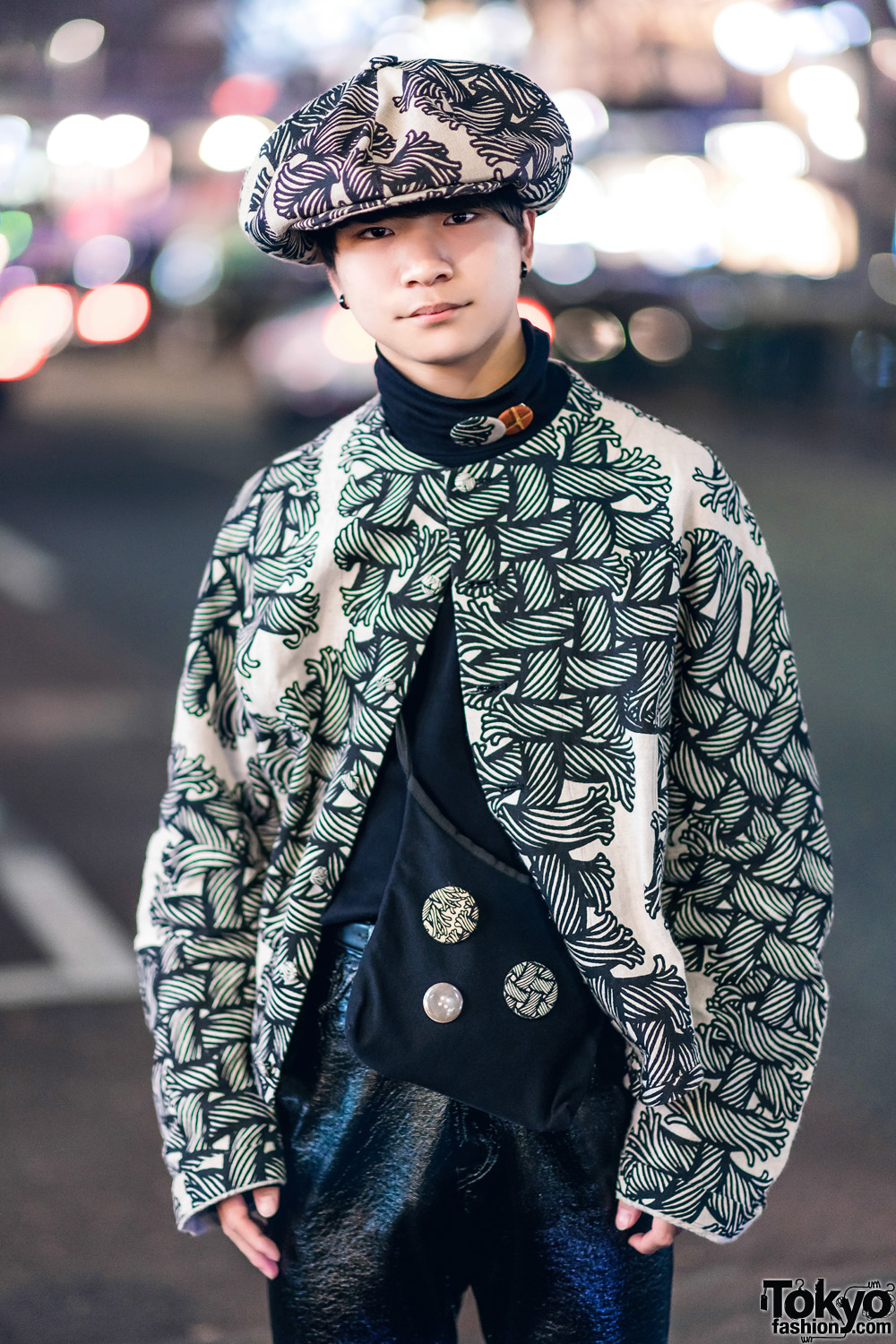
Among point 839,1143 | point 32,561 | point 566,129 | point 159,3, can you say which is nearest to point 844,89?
point 32,561

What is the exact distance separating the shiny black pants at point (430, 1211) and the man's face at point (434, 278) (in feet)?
2.27

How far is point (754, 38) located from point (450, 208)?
880 inches

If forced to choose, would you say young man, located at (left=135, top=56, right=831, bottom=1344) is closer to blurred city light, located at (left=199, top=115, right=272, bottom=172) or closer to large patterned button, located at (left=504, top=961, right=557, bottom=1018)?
large patterned button, located at (left=504, top=961, right=557, bottom=1018)

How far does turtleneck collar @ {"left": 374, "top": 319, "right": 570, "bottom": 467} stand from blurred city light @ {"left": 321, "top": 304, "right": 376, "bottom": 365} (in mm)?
15726

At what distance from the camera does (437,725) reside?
6.25 feet

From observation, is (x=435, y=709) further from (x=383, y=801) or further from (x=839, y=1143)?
(x=839, y=1143)

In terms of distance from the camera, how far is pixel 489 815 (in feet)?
6.21

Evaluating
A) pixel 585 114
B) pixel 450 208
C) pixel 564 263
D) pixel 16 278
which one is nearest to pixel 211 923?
pixel 450 208

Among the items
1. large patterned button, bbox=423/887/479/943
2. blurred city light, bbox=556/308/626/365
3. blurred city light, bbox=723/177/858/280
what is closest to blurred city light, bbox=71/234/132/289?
blurred city light, bbox=723/177/858/280

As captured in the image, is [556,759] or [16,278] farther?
[16,278]

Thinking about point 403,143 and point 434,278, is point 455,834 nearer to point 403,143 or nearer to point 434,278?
point 434,278

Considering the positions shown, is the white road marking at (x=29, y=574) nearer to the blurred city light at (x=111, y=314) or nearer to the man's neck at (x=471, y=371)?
the man's neck at (x=471, y=371)

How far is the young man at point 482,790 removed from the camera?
185 centimetres

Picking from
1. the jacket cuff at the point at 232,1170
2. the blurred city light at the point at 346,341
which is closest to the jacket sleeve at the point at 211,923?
the jacket cuff at the point at 232,1170
